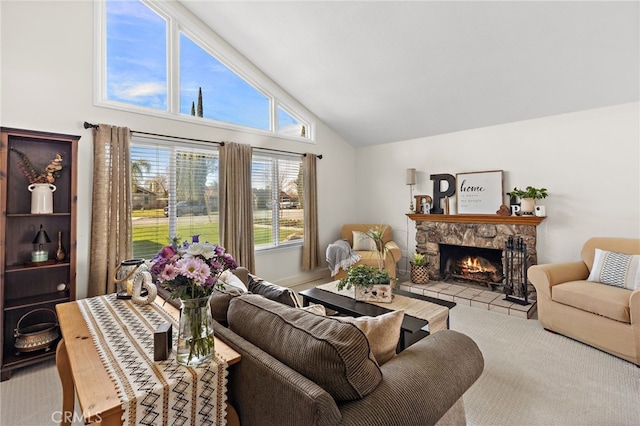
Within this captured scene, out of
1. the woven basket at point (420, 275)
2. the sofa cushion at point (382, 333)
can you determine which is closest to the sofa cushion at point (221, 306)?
the sofa cushion at point (382, 333)

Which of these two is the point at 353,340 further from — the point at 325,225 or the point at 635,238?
the point at 325,225

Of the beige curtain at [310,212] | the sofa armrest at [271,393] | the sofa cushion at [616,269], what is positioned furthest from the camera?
the beige curtain at [310,212]

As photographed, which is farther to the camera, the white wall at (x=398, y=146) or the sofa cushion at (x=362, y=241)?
the sofa cushion at (x=362, y=241)

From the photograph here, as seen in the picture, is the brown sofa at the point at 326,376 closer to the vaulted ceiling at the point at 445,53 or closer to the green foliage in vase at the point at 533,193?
the vaulted ceiling at the point at 445,53

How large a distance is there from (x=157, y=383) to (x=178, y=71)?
144 inches

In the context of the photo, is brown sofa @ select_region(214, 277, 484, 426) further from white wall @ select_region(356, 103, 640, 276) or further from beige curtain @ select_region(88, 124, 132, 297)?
white wall @ select_region(356, 103, 640, 276)

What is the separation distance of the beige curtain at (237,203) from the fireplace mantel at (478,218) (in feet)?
8.31

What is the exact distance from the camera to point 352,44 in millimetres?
3402

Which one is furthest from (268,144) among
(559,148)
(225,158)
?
(559,148)

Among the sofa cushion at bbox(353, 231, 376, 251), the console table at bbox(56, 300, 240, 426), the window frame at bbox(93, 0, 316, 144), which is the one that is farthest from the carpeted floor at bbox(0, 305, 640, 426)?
the window frame at bbox(93, 0, 316, 144)

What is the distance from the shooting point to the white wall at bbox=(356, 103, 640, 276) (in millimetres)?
3236

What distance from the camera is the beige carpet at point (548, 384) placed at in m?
1.82

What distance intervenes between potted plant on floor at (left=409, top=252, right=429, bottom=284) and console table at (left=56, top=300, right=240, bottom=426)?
11.7 feet

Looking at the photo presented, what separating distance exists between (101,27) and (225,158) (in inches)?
69.1
